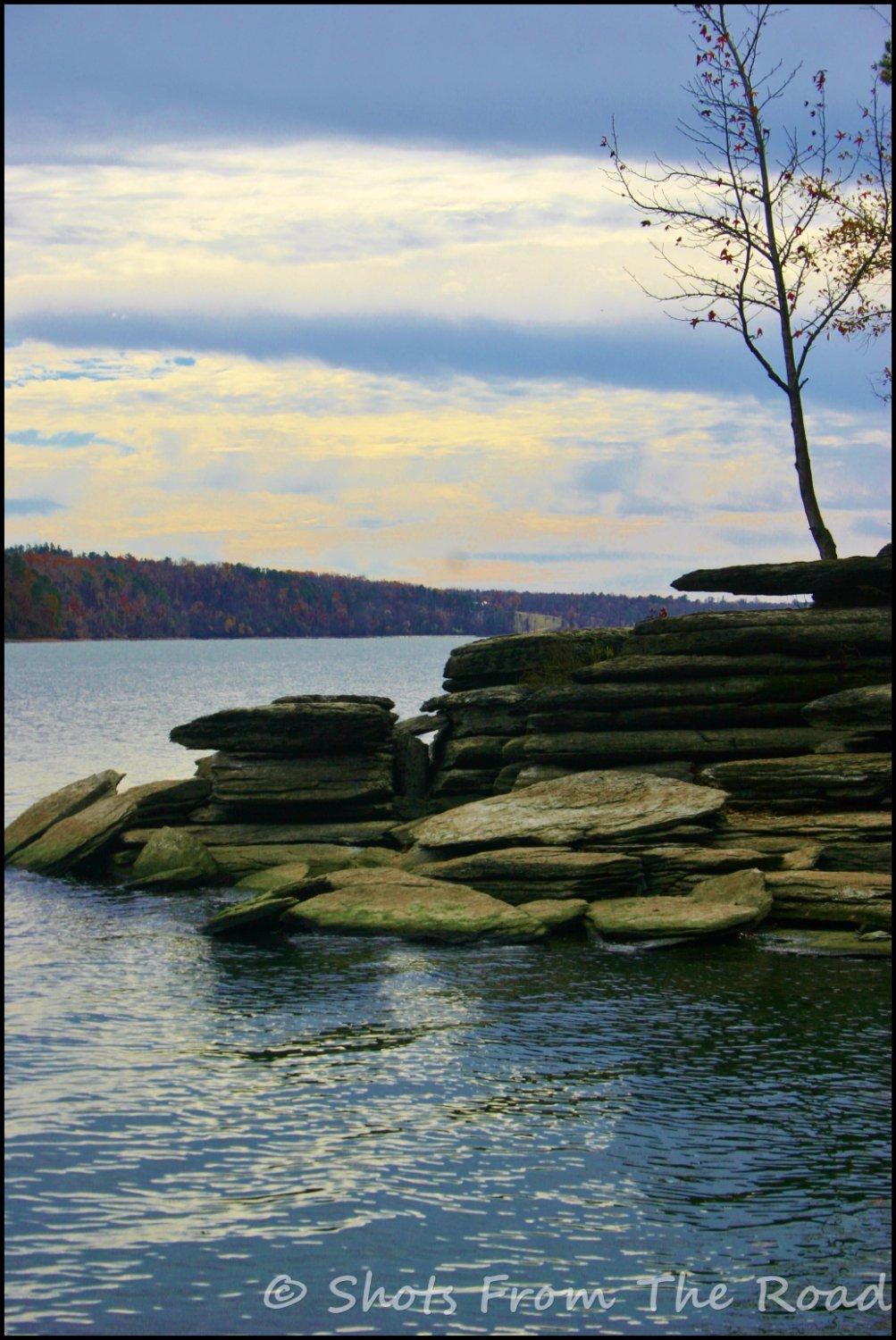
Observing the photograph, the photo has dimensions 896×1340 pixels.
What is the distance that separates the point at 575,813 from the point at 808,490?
1343 centimetres

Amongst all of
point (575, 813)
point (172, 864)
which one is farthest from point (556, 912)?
point (172, 864)

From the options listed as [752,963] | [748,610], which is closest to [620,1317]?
[752,963]

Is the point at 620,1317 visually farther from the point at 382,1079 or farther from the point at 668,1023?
the point at 668,1023

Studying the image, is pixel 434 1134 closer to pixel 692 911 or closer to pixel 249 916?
pixel 692 911

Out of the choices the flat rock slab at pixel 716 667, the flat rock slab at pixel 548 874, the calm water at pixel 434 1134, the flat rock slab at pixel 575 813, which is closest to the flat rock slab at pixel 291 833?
the flat rock slab at pixel 575 813

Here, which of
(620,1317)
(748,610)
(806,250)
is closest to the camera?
(620,1317)

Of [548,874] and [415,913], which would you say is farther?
[548,874]

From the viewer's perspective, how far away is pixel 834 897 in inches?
1064

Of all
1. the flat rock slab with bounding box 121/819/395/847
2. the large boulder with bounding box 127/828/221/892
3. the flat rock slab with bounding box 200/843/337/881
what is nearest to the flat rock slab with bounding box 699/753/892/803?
the flat rock slab with bounding box 121/819/395/847

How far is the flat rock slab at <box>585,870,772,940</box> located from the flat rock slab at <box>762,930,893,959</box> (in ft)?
1.81

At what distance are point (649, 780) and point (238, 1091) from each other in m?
15.0

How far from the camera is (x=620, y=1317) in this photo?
1236 cm

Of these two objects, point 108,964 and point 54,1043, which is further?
point 108,964

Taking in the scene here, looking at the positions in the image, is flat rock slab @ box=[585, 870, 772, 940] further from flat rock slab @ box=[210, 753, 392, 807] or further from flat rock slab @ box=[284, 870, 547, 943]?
flat rock slab @ box=[210, 753, 392, 807]
